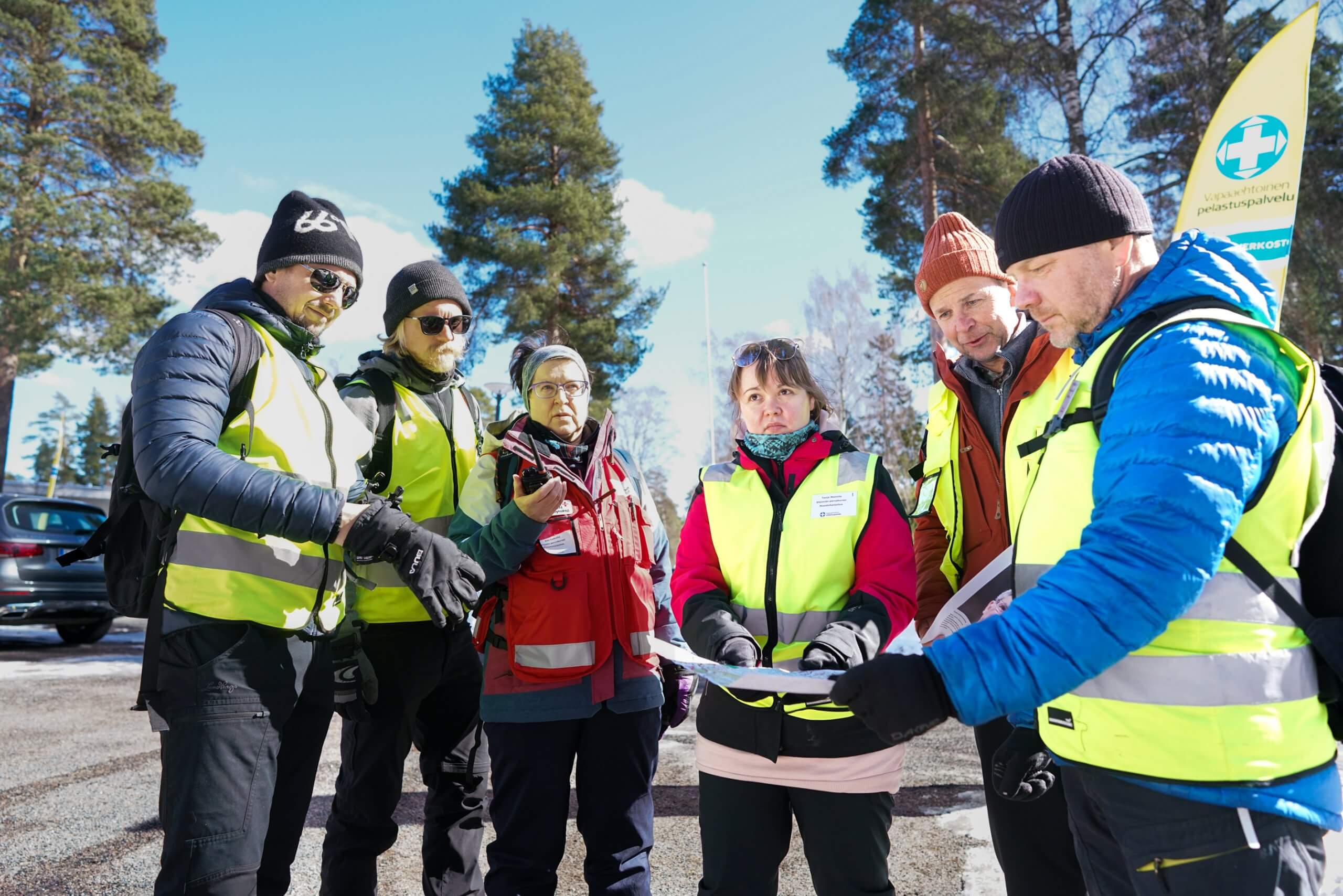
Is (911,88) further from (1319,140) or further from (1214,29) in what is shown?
(1319,140)

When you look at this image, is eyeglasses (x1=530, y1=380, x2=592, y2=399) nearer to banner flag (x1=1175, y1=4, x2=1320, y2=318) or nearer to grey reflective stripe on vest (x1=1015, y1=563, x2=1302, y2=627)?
grey reflective stripe on vest (x1=1015, y1=563, x2=1302, y2=627)

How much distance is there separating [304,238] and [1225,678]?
2.35 metres

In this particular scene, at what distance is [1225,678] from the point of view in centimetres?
122

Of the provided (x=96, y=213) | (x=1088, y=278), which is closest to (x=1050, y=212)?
(x=1088, y=278)

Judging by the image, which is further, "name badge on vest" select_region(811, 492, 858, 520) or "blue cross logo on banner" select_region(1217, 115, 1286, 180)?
"blue cross logo on banner" select_region(1217, 115, 1286, 180)

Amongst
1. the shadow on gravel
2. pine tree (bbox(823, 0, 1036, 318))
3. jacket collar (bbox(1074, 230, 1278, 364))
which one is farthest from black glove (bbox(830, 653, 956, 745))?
pine tree (bbox(823, 0, 1036, 318))

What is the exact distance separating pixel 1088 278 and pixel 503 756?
1.99 m

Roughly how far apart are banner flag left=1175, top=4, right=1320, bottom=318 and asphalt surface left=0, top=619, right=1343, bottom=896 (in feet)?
12.4

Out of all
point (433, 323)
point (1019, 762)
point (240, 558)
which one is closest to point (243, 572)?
point (240, 558)

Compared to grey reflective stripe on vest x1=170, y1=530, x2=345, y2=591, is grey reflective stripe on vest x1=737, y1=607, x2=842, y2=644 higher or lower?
lower

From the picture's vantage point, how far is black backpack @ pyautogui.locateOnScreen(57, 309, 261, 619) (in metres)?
1.97

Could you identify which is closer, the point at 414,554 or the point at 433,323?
the point at 414,554

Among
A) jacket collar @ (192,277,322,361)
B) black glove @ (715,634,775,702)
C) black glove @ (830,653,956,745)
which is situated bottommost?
black glove @ (715,634,775,702)

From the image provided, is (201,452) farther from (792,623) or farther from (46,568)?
(46,568)
